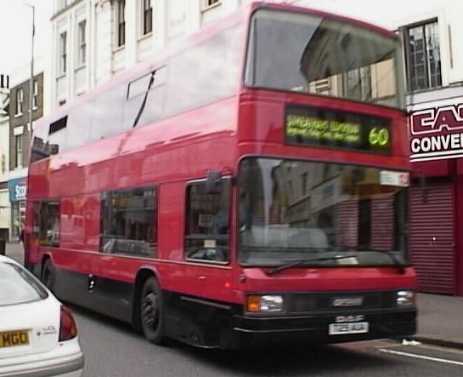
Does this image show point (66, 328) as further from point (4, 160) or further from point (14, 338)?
point (4, 160)

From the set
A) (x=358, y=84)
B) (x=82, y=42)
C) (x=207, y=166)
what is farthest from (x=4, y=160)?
(x=358, y=84)

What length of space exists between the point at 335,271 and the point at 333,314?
1.51 feet

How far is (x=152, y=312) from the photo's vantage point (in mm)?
9766

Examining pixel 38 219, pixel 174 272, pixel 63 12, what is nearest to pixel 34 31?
pixel 63 12

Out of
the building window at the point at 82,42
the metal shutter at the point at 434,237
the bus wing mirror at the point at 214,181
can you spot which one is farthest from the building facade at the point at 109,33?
the bus wing mirror at the point at 214,181

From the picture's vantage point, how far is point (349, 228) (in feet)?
26.5

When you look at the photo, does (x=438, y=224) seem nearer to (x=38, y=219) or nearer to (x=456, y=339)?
(x=456, y=339)

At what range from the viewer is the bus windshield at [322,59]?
8016 mm

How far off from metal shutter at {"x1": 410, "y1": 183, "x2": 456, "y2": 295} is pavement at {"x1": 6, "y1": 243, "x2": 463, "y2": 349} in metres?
0.37

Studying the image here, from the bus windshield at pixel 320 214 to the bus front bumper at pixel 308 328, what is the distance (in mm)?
573

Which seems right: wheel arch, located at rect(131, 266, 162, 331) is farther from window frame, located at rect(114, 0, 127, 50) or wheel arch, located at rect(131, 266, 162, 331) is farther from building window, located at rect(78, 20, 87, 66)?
building window, located at rect(78, 20, 87, 66)

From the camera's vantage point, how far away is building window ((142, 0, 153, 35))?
2602 centimetres

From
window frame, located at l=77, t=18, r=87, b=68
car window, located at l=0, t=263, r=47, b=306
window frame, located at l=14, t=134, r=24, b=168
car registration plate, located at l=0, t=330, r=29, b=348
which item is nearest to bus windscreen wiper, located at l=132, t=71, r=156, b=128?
car window, located at l=0, t=263, r=47, b=306

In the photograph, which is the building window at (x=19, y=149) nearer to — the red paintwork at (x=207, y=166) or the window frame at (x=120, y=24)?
the window frame at (x=120, y=24)
